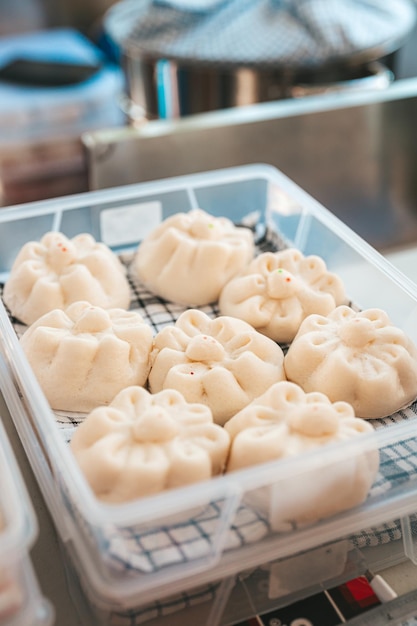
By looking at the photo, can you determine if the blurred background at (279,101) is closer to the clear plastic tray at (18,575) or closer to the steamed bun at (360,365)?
the steamed bun at (360,365)

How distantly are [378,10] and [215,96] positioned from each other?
0.49m

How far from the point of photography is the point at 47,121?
239 cm

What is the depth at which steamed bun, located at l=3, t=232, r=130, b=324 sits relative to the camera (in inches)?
44.6

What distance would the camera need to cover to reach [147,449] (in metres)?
0.79

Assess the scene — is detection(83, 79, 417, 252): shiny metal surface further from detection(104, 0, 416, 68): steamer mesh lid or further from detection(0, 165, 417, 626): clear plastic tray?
detection(0, 165, 417, 626): clear plastic tray

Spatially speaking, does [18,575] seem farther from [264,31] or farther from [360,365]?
[264,31]

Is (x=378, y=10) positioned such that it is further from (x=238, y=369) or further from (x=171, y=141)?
(x=238, y=369)

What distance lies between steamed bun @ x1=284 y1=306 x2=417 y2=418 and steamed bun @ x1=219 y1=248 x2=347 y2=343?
11 centimetres

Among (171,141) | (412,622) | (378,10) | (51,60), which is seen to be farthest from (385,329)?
(51,60)

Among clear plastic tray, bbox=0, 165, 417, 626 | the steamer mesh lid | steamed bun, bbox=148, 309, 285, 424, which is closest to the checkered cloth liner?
clear plastic tray, bbox=0, 165, 417, 626

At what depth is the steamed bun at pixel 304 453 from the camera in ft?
2.45

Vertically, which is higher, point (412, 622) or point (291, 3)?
point (291, 3)

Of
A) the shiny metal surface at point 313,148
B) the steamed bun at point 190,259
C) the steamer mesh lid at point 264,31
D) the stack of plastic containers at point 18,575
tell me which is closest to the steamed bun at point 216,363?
the steamed bun at point 190,259

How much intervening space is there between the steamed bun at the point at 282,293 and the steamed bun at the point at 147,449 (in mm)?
297
